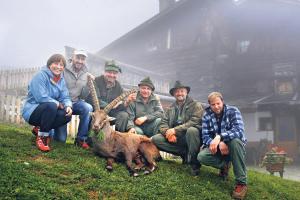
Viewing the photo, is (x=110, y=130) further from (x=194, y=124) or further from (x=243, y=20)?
(x=243, y=20)

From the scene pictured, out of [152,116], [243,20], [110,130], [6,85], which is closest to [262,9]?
[243,20]

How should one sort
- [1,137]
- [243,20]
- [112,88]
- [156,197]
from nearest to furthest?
[156,197], [1,137], [112,88], [243,20]

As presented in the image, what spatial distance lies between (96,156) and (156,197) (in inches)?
69.1

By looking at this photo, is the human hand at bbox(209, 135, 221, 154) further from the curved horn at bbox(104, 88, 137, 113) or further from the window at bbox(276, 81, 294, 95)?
the window at bbox(276, 81, 294, 95)

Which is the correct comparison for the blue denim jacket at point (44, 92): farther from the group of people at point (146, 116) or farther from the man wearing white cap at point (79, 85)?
the man wearing white cap at point (79, 85)

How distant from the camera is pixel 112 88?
25.8 feet

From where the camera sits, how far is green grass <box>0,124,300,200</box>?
5062 mm

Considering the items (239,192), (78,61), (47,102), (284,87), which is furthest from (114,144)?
(284,87)

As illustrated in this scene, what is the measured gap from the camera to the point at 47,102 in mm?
6484

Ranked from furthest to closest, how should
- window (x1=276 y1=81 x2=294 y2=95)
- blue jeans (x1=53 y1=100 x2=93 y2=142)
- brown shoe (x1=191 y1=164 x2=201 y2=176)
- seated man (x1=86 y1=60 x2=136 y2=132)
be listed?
window (x1=276 y1=81 x2=294 y2=95)
seated man (x1=86 y1=60 x2=136 y2=132)
blue jeans (x1=53 y1=100 x2=93 y2=142)
brown shoe (x1=191 y1=164 x2=201 y2=176)

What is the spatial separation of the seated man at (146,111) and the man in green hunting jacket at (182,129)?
1.31ft

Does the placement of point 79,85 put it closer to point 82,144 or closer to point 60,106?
point 60,106

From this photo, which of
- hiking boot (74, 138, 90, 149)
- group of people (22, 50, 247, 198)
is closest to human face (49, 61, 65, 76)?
group of people (22, 50, 247, 198)

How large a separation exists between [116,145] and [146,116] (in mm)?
1346
